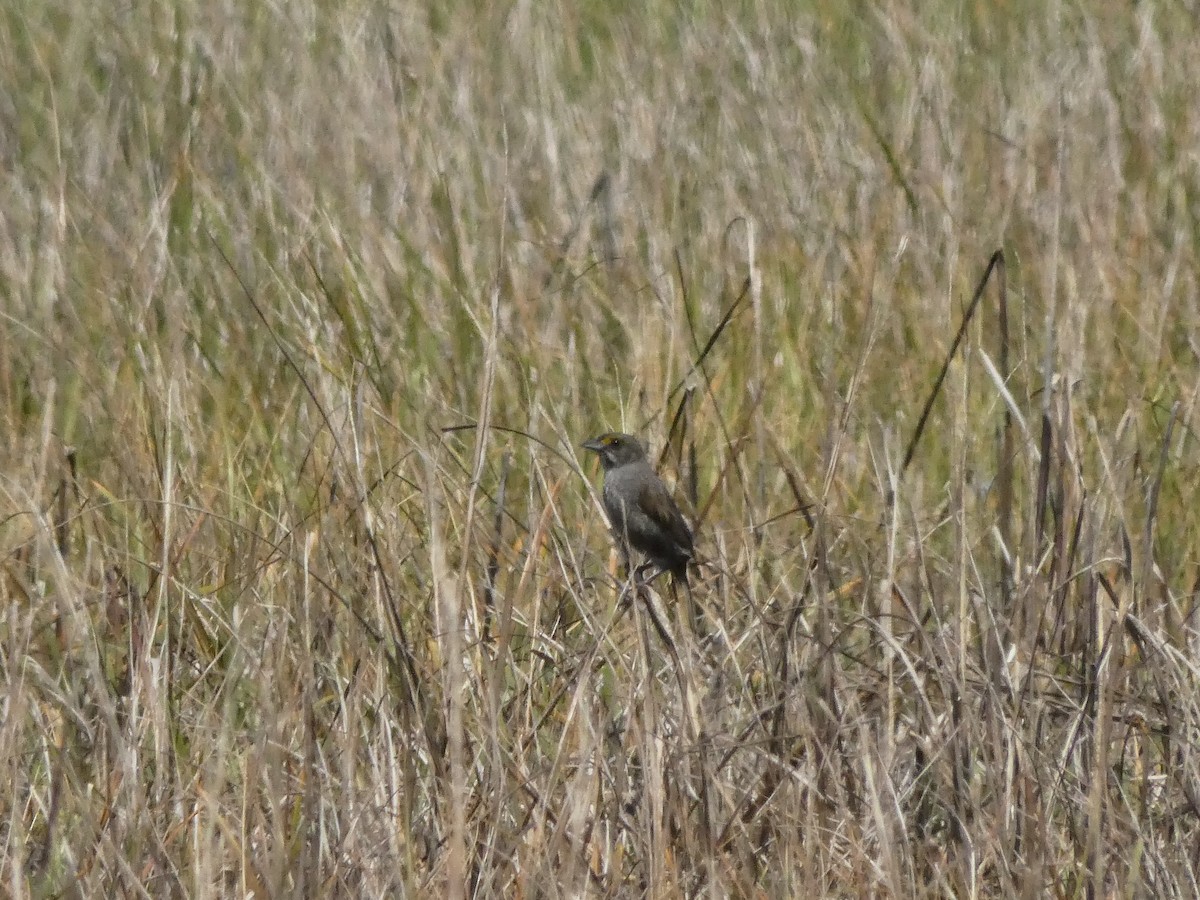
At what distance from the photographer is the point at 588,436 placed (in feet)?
12.5

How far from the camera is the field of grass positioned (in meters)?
2.44

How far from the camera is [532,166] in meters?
4.82

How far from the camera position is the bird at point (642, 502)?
3461 mm

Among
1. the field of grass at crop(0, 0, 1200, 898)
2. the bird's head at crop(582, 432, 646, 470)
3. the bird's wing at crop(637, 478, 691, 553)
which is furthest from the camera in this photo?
the bird's head at crop(582, 432, 646, 470)

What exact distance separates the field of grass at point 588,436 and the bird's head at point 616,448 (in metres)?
0.06

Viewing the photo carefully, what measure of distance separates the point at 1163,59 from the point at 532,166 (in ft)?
5.27

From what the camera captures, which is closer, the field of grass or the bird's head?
the field of grass

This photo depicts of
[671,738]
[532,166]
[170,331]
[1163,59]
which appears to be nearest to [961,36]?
[1163,59]

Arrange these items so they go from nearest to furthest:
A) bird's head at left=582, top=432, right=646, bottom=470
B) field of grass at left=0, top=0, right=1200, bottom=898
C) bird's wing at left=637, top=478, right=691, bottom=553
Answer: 1. field of grass at left=0, top=0, right=1200, bottom=898
2. bird's wing at left=637, top=478, right=691, bottom=553
3. bird's head at left=582, top=432, right=646, bottom=470

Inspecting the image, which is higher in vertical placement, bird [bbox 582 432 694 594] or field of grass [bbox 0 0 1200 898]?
field of grass [bbox 0 0 1200 898]

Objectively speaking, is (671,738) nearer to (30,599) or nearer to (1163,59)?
A: (30,599)

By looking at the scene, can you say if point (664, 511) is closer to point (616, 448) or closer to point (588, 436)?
point (616, 448)

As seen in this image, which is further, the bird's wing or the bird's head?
the bird's head

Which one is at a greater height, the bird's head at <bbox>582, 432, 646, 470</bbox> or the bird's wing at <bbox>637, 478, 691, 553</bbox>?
the bird's head at <bbox>582, 432, 646, 470</bbox>
